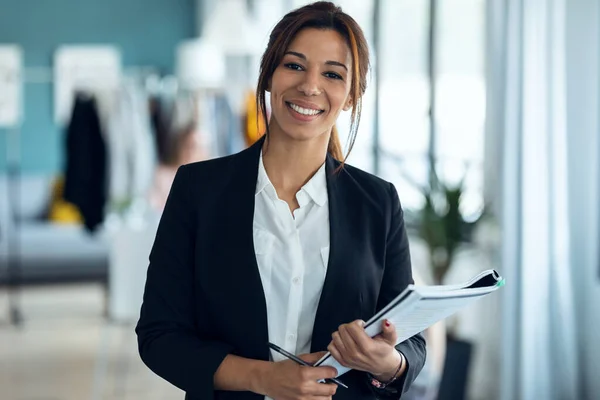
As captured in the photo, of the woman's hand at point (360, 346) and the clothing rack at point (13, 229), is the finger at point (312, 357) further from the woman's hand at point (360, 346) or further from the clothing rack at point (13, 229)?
the clothing rack at point (13, 229)

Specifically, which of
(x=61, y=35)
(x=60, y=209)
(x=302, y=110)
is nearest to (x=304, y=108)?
(x=302, y=110)

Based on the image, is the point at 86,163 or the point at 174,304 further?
the point at 86,163

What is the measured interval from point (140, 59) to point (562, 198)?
272 inches

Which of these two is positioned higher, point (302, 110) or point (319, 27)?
point (319, 27)

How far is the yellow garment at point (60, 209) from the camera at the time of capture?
8727 millimetres

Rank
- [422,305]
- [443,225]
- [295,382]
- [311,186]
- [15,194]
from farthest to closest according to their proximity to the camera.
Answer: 1. [15,194]
2. [443,225]
3. [311,186]
4. [295,382]
5. [422,305]

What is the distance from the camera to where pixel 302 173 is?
1451 millimetres

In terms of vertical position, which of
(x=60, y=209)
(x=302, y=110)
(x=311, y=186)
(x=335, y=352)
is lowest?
(x=60, y=209)

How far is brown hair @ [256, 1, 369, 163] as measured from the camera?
138 centimetres

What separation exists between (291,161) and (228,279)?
0.21 meters

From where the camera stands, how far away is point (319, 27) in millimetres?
1380

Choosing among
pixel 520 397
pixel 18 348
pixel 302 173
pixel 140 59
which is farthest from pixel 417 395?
pixel 140 59

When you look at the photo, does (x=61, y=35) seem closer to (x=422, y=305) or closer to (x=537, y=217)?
(x=537, y=217)

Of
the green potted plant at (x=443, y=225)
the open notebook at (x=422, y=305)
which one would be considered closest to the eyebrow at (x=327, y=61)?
the open notebook at (x=422, y=305)
